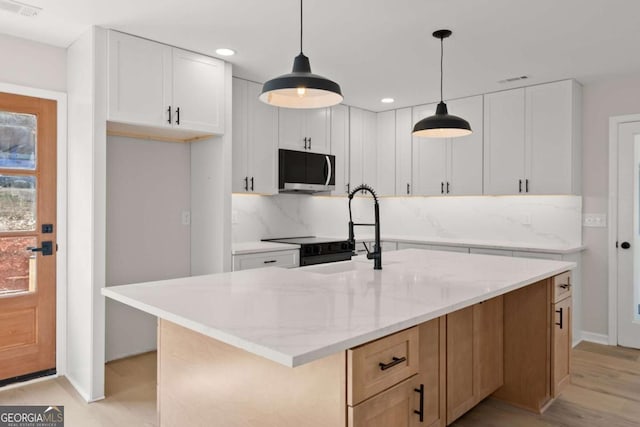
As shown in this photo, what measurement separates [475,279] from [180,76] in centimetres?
251

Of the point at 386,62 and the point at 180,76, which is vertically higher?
the point at 386,62

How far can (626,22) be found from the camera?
2867 mm

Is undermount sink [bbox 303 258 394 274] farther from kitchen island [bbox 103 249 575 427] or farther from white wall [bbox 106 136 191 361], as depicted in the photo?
white wall [bbox 106 136 191 361]

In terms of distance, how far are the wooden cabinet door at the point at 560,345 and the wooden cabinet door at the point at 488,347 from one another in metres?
0.29

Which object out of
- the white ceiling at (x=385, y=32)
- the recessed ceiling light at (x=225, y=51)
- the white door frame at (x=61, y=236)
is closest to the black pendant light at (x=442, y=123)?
the white ceiling at (x=385, y=32)

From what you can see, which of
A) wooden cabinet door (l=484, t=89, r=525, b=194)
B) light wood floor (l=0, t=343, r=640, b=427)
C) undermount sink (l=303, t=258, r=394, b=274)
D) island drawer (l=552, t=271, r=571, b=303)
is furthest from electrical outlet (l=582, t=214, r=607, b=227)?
undermount sink (l=303, t=258, r=394, b=274)

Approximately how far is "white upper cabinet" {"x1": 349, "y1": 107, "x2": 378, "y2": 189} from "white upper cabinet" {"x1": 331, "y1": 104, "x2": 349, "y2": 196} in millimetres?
72

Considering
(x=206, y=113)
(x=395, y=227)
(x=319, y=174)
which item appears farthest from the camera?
(x=395, y=227)

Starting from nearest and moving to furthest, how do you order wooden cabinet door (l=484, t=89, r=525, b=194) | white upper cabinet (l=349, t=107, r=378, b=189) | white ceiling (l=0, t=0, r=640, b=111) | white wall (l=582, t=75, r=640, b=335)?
white ceiling (l=0, t=0, r=640, b=111) → white wall (l=582, t=75, r=640, b=335) → wooden cabinet door (l=484, t=89, r=525, b=194) → white upper cabinet (l=349, t=107, r=378, b=189)

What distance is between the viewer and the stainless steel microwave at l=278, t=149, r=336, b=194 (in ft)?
14.4

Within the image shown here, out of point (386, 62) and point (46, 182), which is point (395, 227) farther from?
point (46, 182)

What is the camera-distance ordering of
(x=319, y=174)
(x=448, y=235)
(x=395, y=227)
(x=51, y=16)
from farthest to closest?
(x=395, y=227) < (x=448, y=235) < (x=319, y=174) < (x=51, y=16)

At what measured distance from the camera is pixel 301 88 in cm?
197

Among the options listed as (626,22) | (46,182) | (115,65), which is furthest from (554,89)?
(46,182)
